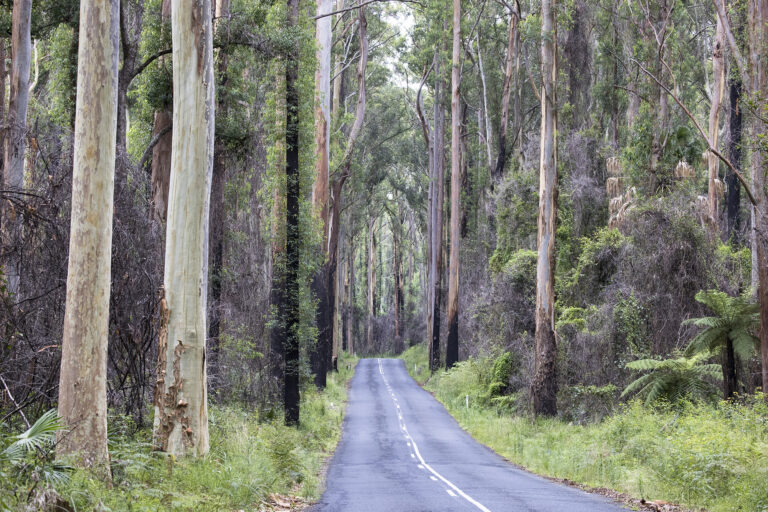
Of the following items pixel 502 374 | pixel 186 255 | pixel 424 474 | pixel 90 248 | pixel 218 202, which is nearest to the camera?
pixel 90 248

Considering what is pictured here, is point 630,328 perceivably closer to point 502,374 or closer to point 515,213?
point 502,374

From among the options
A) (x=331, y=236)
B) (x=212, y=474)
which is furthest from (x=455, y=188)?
(x=212, y=474)

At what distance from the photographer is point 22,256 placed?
34.4ft

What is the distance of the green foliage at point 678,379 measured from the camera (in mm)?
17000

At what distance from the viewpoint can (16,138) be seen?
1122 centimetres

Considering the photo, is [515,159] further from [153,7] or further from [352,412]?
[153,7]

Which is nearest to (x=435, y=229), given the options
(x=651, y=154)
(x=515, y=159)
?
(x=515, y=159)

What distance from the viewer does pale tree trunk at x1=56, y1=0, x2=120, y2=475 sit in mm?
8516

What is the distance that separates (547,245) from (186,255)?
13.4m

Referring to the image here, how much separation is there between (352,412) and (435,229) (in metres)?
14.0

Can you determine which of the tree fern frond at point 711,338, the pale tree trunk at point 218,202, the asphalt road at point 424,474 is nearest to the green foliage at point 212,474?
the asphalt road at point 424,474

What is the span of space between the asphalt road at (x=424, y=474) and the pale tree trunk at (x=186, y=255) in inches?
90.4

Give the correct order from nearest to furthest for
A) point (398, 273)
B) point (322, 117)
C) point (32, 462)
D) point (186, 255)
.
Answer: point (32, 462)
point (186, 255)
point (322, 117)
point (398, 273)

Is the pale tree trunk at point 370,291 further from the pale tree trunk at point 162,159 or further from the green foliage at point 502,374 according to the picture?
the pale tree trunk at point 162,159
